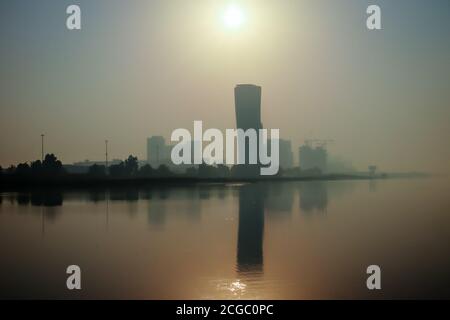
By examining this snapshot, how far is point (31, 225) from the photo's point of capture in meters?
39.8

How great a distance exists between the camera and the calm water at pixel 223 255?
20156 millimetres

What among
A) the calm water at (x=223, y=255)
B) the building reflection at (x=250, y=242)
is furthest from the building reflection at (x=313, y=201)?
the building reflection at (x=250, y=242)

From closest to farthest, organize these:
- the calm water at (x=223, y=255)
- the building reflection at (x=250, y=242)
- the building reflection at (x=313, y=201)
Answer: the calm water at (x=223, y=255) → the building reflection at (x=250, y=242) → the building reflection at (x=313, y=201)

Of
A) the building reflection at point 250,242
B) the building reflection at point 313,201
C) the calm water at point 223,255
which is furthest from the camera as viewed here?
the building reflection at point 313,201

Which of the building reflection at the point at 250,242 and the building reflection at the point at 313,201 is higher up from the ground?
the building reflection at the point at 250,242

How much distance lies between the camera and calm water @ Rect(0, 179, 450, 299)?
20.2 metres

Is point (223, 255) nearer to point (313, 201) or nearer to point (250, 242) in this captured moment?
point (250, 242)

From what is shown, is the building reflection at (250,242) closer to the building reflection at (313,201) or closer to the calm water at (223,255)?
the calm water at (223,255)

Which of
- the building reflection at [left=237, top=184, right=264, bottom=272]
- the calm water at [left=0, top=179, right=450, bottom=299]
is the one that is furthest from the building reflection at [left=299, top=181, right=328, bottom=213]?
the building reflection at [left=237, top=184, right=264, bottom=272]

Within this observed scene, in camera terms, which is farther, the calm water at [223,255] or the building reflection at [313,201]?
the building reflection at [313,201]

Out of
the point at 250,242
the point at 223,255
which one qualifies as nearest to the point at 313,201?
the point at 250,242

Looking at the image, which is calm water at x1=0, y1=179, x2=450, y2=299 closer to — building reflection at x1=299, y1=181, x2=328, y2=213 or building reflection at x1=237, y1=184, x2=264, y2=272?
building reflection at x1=237, y1=184, x2=264, y2=272
